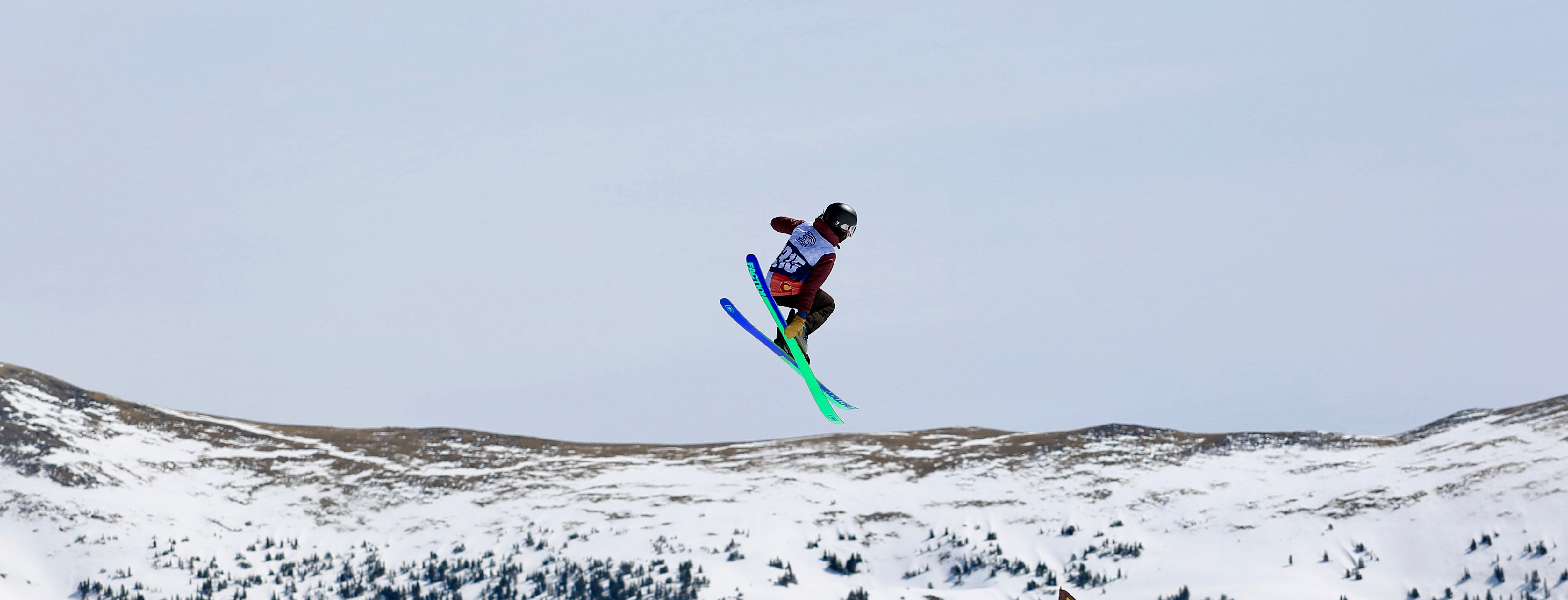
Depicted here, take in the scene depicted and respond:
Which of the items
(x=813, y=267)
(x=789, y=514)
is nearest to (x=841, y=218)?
(x=813, y=267)

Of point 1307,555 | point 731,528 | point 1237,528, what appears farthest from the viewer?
point 731,528

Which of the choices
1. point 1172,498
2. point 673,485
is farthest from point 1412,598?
point 673,485

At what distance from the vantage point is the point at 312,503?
159m

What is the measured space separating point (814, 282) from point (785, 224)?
4.02 feet

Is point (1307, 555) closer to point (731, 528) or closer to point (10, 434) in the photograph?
point (731, 528)

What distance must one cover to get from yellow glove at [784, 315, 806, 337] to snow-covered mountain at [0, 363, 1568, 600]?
3996 inches

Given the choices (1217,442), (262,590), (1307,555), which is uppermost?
(1217,442)

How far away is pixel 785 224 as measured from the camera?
2456cm

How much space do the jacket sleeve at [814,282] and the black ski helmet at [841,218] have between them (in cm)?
48

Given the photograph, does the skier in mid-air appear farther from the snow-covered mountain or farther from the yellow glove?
the snow-covered mountain

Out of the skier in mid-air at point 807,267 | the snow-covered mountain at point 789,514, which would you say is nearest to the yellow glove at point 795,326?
the skier in mid-air at point 807,267

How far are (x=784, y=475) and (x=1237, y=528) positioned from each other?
54.7m

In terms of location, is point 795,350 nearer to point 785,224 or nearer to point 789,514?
point 785,224

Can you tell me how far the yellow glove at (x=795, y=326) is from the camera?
2470 centimetres
